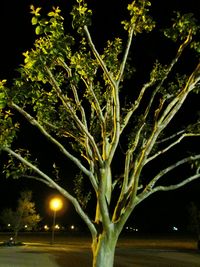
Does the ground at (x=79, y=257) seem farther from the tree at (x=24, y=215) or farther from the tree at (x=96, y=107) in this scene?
the tree at (x=24, y=215)

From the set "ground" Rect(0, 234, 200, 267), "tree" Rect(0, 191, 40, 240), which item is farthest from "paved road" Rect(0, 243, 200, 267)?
"tree" Rect(0, 191, 40, 240)

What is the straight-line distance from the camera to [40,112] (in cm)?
938

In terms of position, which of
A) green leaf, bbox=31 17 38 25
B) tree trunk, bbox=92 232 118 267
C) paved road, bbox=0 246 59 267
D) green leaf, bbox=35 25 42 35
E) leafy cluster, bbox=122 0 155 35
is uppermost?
leafy cluster, bbox=122 0 155 35

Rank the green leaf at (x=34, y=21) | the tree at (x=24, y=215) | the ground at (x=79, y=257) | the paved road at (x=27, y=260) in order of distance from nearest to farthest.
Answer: the green leaf at (x=34, y=21) → the paved road at (x=27, y=260) → the ground at (x=79, y=257) → the tree at (x=24, y=215)

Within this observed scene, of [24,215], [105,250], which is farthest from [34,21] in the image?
[24,215]

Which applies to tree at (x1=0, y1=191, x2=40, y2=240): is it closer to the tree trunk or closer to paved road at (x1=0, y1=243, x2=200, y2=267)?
paved road at (x1=0, y1=243, x2=200, y2=267)

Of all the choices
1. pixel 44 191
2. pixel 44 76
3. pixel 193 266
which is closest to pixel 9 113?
pixel 44 76

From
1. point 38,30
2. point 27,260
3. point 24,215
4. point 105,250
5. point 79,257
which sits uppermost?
point 24,215

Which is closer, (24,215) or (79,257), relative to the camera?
(79,257)

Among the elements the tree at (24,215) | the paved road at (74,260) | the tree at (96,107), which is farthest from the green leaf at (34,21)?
the tree at (24,215)

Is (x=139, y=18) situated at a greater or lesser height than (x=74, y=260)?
greater

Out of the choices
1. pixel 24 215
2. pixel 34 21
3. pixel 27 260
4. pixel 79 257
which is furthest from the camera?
pixel 24 215

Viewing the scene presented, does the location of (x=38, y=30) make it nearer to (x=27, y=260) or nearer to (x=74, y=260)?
(x=27, y=260)

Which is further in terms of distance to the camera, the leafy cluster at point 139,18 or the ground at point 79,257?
the ground at point 79,257
